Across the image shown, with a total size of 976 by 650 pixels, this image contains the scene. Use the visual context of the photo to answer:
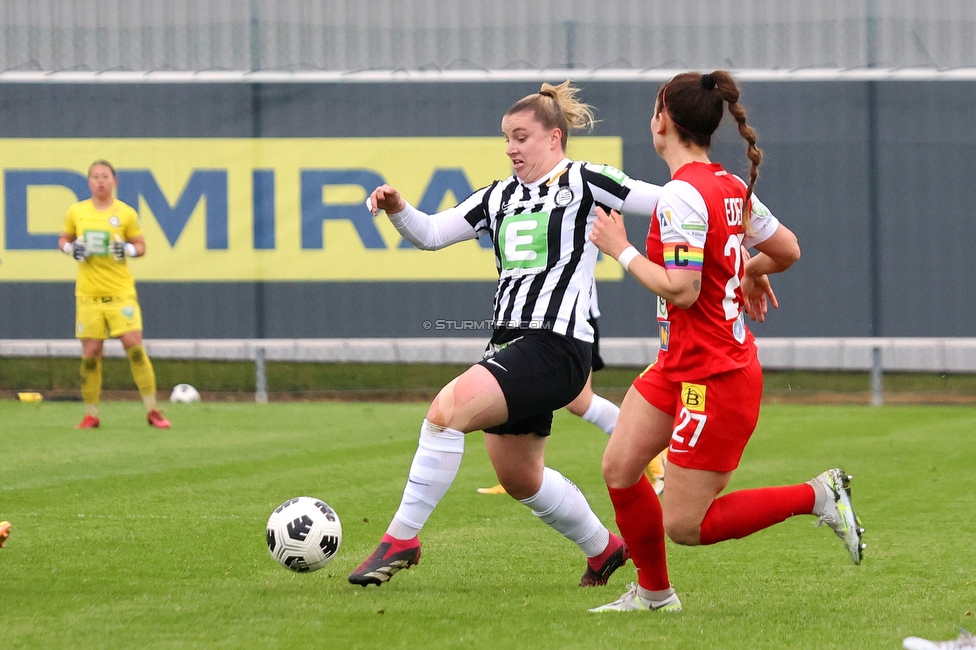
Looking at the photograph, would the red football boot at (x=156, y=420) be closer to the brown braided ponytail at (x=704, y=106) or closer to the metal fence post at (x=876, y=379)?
the metal fence post at (x=876, y=379)

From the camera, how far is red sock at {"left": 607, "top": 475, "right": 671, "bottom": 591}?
460 cm

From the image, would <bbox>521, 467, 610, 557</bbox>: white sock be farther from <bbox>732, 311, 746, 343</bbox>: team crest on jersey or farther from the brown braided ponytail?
the brown braided ponytail

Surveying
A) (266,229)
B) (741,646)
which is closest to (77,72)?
(266,229)

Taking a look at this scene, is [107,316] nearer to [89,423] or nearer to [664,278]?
[89,423]

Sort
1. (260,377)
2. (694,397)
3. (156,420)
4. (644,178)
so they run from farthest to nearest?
(260,377) → (644,178) → (156,420) → (694,397)

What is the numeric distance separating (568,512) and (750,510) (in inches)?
34.9

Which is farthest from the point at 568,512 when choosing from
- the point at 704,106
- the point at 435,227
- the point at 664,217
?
the point at 704,106

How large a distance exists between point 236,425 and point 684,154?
780 cm

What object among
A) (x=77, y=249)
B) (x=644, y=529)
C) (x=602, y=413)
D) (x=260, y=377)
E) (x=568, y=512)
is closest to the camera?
(x=644, y=529)

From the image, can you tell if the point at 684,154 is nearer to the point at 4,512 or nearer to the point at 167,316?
the point at 4,512

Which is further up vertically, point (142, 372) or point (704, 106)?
point (704, 106)

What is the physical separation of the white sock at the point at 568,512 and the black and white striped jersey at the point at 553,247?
2.06 feet

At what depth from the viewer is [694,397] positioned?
171 inches

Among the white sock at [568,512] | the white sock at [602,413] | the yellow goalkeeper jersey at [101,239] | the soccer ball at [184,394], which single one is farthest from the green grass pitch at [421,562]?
the soccer ball at [184,394]
